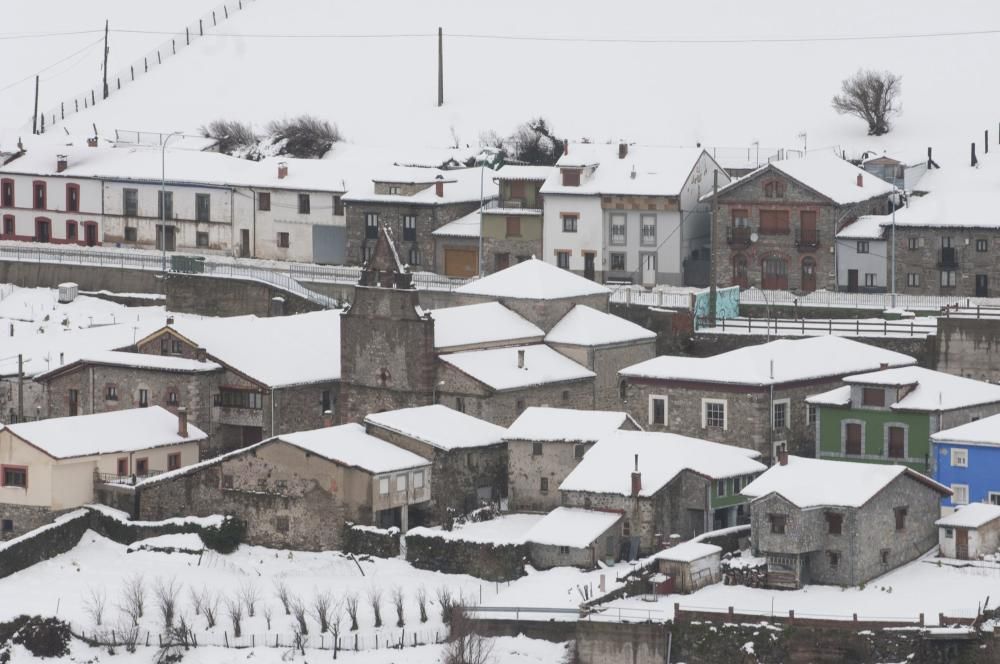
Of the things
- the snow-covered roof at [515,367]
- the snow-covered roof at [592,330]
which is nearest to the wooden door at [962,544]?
the snow-covered roof at [515,367]

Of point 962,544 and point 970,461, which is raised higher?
point 970,461

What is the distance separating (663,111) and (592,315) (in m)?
40.2

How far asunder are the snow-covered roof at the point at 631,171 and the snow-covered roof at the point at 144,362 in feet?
67.2

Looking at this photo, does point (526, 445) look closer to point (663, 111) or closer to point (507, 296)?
point (507, 296)

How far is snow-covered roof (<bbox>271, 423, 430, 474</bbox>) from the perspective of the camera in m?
88.2

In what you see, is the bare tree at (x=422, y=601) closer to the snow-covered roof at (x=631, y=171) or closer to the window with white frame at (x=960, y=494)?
the window with white frame at (x=960, y=494)

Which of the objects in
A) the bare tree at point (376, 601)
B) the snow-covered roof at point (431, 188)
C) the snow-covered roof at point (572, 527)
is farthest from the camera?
the snow-covered roof at point (431, 188)

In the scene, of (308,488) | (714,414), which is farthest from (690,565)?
(308,488)

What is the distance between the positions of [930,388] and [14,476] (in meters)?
28.7

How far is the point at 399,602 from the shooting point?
82.8 m

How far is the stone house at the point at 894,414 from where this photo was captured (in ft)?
293

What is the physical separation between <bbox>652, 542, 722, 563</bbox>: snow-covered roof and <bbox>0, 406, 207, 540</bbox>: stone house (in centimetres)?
1890

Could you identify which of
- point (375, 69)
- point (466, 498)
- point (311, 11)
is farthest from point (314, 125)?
point (466, 498)

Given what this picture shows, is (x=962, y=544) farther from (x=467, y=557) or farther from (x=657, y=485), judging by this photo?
(x=467, y=557)
